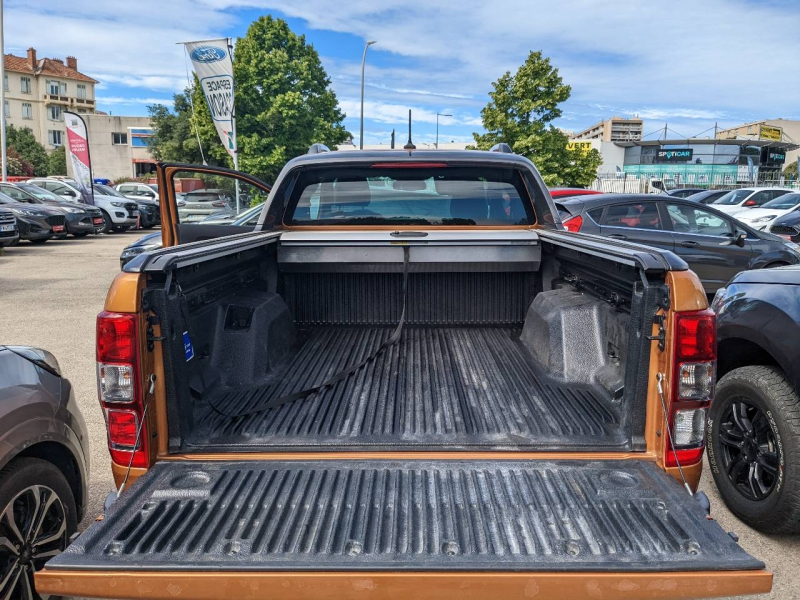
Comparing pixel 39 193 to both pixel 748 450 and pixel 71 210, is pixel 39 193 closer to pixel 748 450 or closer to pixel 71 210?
pixel 71 210

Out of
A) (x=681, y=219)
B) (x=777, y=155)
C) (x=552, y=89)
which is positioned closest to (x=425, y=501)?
(x=681, y=219)

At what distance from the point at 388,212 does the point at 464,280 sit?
0.72 m

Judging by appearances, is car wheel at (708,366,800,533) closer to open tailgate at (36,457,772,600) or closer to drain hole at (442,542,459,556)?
open tailgate at (36,457,772,600)

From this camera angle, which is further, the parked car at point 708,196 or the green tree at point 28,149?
the green tree at point 28,149

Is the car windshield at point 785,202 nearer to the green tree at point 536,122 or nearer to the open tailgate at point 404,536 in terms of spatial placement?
the green tree at point 536,122

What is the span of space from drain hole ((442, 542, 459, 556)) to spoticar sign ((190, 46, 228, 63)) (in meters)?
15.8

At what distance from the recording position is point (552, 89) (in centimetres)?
2812

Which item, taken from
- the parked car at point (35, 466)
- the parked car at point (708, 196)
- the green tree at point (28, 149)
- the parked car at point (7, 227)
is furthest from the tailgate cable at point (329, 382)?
the green tree at point (28, 149)

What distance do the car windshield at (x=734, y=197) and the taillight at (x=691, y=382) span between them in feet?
77.1

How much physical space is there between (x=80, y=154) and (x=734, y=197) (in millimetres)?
23562

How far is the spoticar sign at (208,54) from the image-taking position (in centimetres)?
1555

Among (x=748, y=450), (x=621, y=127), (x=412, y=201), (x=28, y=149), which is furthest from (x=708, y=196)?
(x=621, y=127)

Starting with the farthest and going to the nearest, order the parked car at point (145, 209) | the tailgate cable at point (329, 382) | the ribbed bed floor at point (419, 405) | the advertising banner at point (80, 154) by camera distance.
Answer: the parked car at point (145, 209) < the advertising banner at point (80, 154) < the tailgate cable at point (329, 382) < the ribbed bed floor at point (419, 405)

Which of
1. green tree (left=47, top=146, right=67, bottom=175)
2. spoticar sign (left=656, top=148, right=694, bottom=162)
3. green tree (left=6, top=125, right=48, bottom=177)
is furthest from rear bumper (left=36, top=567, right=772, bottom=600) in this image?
spoticar sign (left=656, top=148, right=694, bottom=162)
